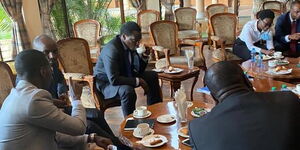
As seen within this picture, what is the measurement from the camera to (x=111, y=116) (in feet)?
12.4

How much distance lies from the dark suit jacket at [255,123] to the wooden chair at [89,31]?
4.09 meters

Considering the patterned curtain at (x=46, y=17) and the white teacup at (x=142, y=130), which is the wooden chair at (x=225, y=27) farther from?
the white teacup at (x=142, y=130)

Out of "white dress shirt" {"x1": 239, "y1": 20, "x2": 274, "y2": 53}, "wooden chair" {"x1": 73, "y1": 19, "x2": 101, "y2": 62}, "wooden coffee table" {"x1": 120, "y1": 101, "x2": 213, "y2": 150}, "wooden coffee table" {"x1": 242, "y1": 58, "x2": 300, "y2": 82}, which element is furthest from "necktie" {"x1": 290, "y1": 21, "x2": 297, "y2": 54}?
"wooden chair" {"x1": 73, "y1": 19, "x2": 101, "y2": 62}

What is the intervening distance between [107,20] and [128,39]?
10.3 feet

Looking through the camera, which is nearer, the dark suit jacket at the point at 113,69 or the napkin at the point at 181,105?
the napkin at the point at 181,105

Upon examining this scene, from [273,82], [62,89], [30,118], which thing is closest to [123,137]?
[30,118]

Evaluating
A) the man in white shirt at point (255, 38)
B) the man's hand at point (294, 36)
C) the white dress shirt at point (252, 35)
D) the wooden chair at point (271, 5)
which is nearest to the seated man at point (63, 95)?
the man in white shirt at point (255, 38)

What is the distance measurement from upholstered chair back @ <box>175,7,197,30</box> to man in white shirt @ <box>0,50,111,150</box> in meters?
4.58

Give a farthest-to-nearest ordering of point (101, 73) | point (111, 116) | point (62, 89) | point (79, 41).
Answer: point (111, 116)
point (79, 41)
point (101, 73)
point (62, 89)

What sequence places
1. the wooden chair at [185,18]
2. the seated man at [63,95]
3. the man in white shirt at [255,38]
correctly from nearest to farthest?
the seated man at [63,95] < the man in white shirt at [255,38] < the wooden chair at [185,18]

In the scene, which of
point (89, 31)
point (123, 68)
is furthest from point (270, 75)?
point (89, 31)

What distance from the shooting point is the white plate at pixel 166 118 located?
7.30 feet

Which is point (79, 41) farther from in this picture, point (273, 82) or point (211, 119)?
point (211, 119)

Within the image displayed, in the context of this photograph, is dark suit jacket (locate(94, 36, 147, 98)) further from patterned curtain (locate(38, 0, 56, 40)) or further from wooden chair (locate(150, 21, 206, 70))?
patterned curtain (locate(38, 0, 56, 40))
